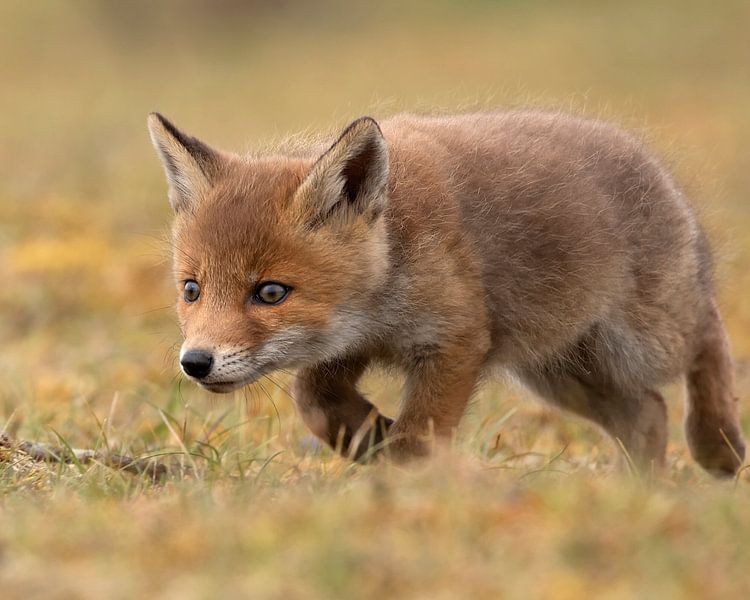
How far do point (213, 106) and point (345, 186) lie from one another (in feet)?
66.4

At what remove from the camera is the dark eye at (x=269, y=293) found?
561 cm

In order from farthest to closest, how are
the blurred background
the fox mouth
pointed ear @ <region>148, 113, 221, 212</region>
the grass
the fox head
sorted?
the blurred background, pointed ear @ <region>148, 113, 221, 212</region>, the fox head, the fox mouth, the grass

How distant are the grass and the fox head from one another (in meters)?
0.58

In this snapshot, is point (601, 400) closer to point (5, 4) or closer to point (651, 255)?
point (651, 255)

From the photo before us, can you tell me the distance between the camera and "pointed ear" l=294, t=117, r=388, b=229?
5668 mm

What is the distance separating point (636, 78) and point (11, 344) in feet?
62.0

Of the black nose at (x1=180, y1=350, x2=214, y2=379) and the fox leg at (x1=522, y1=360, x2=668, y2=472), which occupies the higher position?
the black nose at (x1=180, y1=350, x2=214, y2=379)

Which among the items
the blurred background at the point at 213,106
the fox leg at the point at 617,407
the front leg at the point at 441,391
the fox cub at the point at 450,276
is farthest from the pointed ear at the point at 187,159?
the fox leg at the point at 617,407

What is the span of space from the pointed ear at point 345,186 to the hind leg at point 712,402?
2.59 m

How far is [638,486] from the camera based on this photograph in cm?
445

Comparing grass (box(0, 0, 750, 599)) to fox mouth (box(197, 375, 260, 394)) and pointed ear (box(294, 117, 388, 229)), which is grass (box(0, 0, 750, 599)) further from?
pointed ear (box(294, 117, 388, 229))

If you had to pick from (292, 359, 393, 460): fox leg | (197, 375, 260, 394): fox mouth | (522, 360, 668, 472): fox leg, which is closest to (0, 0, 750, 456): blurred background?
(522, 360, 668, 472): fox leg

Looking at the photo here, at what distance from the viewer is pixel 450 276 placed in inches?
231

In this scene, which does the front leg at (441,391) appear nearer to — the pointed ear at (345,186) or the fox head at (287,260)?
the fox head at (287,260)
